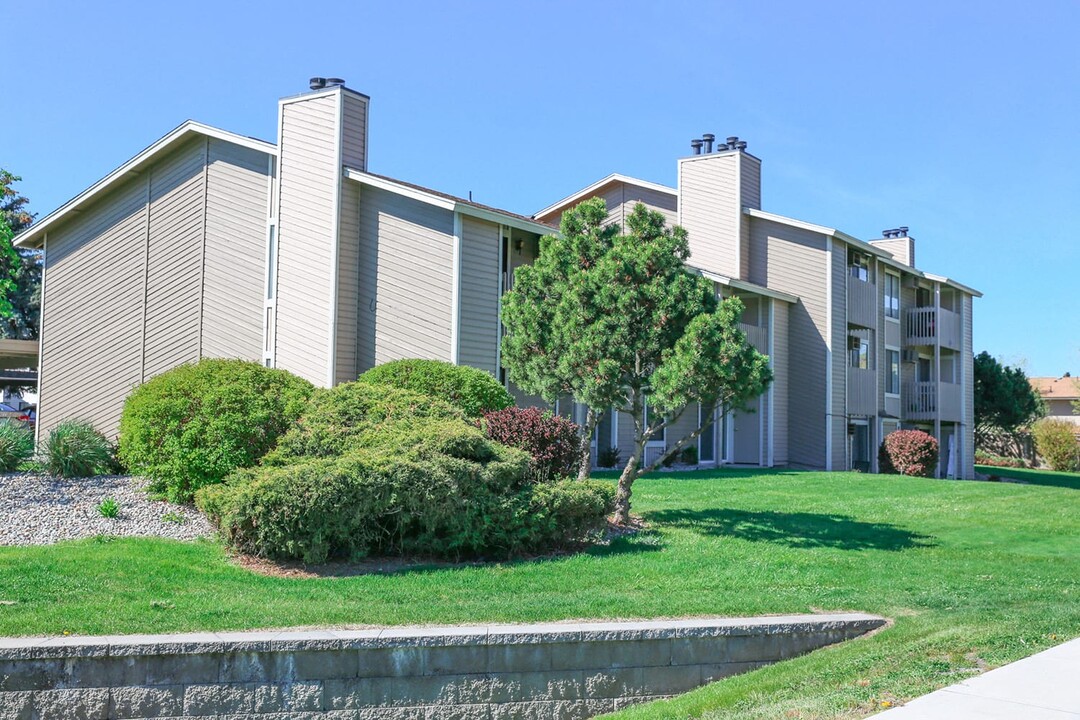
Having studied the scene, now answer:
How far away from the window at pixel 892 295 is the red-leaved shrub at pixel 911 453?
18.0 feet

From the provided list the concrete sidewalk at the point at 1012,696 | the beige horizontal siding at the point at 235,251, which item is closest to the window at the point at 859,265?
the beige horizontal siding at the point at 235,251

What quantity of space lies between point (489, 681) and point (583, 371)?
5981 millimetres

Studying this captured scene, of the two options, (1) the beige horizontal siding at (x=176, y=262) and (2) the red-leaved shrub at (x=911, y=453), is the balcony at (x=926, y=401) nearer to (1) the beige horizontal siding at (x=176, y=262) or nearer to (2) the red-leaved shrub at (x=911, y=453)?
(2) the red-leaved shrub at (x=911, y=453)

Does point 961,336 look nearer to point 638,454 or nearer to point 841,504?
point 841,504

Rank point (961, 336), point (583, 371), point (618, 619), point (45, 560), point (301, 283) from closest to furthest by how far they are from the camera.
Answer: point (618, 619)
point (45, 560)
point (583, 371)
point (301, 283)
point (961, 336)

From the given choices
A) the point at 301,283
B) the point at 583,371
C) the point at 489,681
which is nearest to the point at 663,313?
the point at 583,371

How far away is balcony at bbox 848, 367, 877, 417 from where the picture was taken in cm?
3016

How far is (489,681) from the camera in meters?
7.72

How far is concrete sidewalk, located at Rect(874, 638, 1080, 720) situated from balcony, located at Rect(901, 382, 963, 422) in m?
28.7

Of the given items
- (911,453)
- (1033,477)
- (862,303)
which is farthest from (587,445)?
(1033,477)

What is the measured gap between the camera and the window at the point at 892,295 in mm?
33666

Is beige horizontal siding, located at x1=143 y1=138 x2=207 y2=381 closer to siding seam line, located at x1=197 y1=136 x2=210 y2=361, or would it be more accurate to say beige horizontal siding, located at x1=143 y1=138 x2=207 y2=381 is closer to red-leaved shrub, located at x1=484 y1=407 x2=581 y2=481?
siding seam line, located at x1=197 y1=136 x2=210 y2=361

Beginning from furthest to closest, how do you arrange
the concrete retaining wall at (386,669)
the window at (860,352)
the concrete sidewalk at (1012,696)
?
1. the window at (860,352)
2. the concrete retaining wall at (386,669)
3. the concrete sidewalk at (1012,696)

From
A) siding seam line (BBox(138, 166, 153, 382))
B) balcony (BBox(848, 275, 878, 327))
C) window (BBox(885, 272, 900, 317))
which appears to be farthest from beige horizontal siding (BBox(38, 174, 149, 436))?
window (BBox(885, 272, 900, 317))
